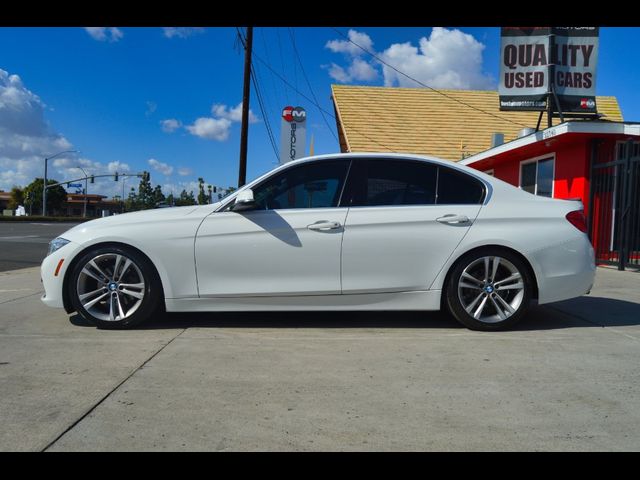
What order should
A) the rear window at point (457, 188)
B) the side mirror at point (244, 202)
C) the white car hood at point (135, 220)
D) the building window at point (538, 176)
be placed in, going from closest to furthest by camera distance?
the side mirror at point (244, 202) → the white car hood at point (135, 220) → the rear window at point (457, 188) → the building window at point (538, 176)

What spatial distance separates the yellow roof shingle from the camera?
17969 mm

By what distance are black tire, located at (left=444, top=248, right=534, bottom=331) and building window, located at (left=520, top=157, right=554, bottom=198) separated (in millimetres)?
8639

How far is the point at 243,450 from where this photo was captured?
2379mm

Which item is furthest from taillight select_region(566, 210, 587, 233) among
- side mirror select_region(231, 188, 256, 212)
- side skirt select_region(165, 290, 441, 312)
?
side mirror select_region(231, 188, 256, 212)

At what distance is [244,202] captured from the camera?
4449 mm

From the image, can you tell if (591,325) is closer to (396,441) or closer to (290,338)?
(290,338)

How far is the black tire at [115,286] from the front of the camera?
4.49 m

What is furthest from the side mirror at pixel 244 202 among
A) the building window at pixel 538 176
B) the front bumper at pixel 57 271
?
the building window at pixel 538 176

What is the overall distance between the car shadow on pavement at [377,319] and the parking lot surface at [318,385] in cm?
4

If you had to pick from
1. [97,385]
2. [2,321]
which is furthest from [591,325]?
[2,321]

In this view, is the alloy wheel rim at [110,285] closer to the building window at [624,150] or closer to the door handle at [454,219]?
the door handle at [454,219]

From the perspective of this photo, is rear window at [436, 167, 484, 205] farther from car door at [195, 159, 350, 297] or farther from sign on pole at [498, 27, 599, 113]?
sign on pole at [498, 27, 599, 113]

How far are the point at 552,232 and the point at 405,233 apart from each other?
4.36 feet
